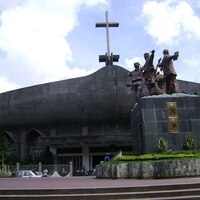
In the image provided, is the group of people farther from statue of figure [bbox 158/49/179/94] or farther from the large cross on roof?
the large cross on roof

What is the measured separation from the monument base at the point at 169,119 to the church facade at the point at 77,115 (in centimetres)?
3011

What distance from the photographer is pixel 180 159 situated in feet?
42.8

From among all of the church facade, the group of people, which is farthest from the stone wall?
the church facade

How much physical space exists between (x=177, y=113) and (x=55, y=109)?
3392 centimetres

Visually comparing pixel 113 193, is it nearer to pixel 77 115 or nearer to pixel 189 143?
pixel 189 143

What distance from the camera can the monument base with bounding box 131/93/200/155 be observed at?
16.3 m

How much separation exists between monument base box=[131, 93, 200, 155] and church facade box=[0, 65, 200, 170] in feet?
98.8

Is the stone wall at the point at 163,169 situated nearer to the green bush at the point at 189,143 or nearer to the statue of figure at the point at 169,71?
the green bush at the point at 189,143

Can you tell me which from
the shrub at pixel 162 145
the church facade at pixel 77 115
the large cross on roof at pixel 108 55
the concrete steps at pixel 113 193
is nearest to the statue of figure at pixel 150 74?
the shrub at pixel 162 145

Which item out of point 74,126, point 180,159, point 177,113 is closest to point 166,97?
point 177,113

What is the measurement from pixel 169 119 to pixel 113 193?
8274 millimetres

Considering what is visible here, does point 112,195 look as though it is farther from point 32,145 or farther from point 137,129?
point 32,145

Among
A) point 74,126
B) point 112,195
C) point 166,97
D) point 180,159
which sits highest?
point 74,126

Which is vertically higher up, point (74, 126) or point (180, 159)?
point (74, 126)
